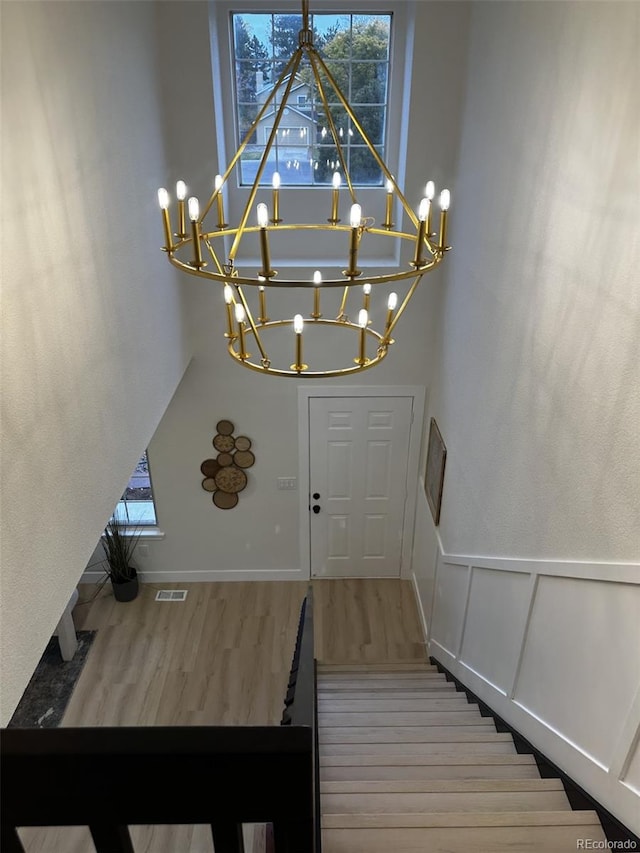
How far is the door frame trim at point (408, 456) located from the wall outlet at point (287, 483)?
0.04 metres

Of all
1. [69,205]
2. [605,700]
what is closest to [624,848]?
[605,700]

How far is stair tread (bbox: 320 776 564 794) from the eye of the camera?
7.91ft

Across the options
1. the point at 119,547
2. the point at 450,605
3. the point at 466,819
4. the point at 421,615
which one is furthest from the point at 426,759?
the point at 119,547

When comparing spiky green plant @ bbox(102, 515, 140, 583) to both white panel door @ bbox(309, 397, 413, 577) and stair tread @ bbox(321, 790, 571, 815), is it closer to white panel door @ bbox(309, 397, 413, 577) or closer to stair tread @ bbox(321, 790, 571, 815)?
white panel door @ bbox(309, 397, 413, 577)

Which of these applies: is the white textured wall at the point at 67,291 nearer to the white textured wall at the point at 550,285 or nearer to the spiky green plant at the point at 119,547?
the white textured wall at the point at 550,285

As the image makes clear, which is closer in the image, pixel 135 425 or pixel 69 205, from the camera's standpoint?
pixel 69 205

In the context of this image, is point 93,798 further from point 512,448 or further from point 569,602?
point 512,448

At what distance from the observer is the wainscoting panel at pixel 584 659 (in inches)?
78.2

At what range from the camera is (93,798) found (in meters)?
0.65

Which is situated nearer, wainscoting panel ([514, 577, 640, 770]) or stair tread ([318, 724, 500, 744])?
wainscoting panel ([514, 577, 640, 770])

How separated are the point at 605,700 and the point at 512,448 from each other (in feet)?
3.95

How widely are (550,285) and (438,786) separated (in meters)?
1.99

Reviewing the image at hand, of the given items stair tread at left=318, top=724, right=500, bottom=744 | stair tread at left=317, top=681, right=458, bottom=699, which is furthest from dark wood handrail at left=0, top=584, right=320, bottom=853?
stair tread at left=317, top=681, right=458, bottom=699

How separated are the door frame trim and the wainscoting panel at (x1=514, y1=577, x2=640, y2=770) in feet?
8.72
